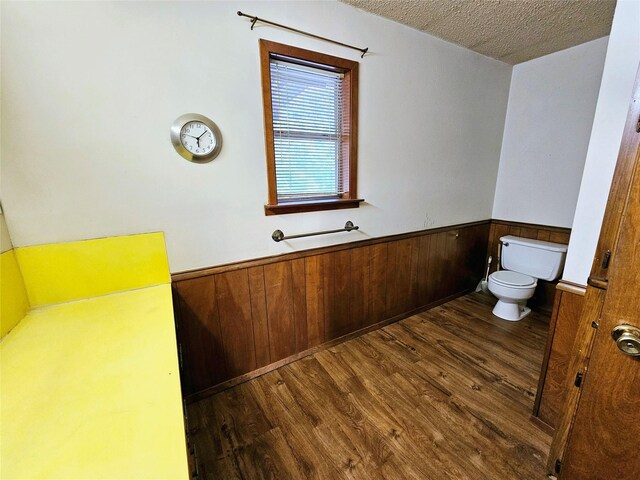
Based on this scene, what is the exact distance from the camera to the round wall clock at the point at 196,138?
4.34ft

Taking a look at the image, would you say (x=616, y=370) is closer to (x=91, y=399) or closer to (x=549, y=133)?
(x=91, y=399)

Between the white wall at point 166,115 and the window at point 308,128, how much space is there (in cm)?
7

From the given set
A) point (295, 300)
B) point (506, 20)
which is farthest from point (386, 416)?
point (506, 20)

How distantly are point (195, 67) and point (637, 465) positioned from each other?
2.19m

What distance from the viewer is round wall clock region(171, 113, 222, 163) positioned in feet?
4.34

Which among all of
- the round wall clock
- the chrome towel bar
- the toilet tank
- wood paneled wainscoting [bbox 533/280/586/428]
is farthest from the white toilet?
the round wall clock

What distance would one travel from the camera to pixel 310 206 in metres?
1.75

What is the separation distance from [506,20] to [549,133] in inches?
44.6

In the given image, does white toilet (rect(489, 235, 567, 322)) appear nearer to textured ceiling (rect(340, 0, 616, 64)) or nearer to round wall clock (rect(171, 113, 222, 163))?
textured ceiling (rect(340, 0, 616, 64))

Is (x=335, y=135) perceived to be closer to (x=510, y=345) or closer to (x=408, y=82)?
(x=408, y=82)

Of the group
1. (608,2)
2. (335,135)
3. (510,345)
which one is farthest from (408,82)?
(510,345)

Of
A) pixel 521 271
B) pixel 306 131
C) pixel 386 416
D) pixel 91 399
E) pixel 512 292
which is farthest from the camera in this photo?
pixel 521 271

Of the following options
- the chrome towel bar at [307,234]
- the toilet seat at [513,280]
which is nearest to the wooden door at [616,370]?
the chrome towel bar at [307,234]

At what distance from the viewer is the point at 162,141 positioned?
1.31 meters
